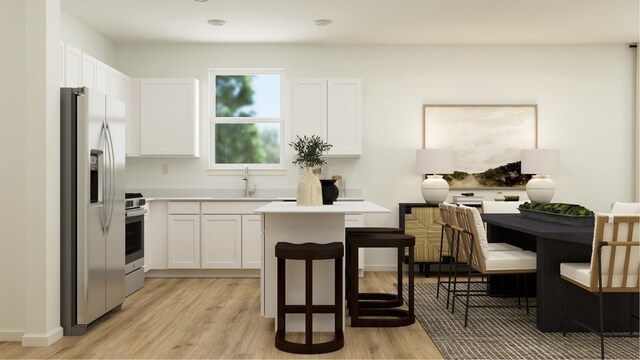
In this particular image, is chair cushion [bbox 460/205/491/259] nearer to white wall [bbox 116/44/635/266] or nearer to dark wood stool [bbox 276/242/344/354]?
dark wood stool [bbox 276/242/344/354]

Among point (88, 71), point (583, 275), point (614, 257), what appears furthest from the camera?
point (88, 71)

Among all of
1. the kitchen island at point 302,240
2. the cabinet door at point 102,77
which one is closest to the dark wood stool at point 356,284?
the kitchen island at point 302,240

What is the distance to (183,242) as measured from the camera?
598 cm

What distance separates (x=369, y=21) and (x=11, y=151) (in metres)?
3.53

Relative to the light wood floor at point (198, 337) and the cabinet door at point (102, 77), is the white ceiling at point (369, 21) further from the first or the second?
the light wood floor at point (198, 337)

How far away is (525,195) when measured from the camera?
6.53 m

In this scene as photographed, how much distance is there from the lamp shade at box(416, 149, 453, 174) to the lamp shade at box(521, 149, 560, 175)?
93 cm

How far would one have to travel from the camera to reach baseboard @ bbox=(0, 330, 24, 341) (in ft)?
11.9

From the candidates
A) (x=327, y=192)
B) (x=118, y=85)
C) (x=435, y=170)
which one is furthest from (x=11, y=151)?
(x=435, y=170)

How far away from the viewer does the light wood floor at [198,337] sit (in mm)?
3312

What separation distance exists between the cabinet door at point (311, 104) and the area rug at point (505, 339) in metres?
2.59

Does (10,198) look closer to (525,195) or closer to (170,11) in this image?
(170,11)

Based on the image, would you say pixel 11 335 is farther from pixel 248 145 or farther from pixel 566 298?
pixel 566 298

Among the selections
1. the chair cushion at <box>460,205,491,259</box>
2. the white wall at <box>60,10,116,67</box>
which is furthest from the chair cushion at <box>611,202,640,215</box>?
the white wall at <box>60,10,116,67</box>
